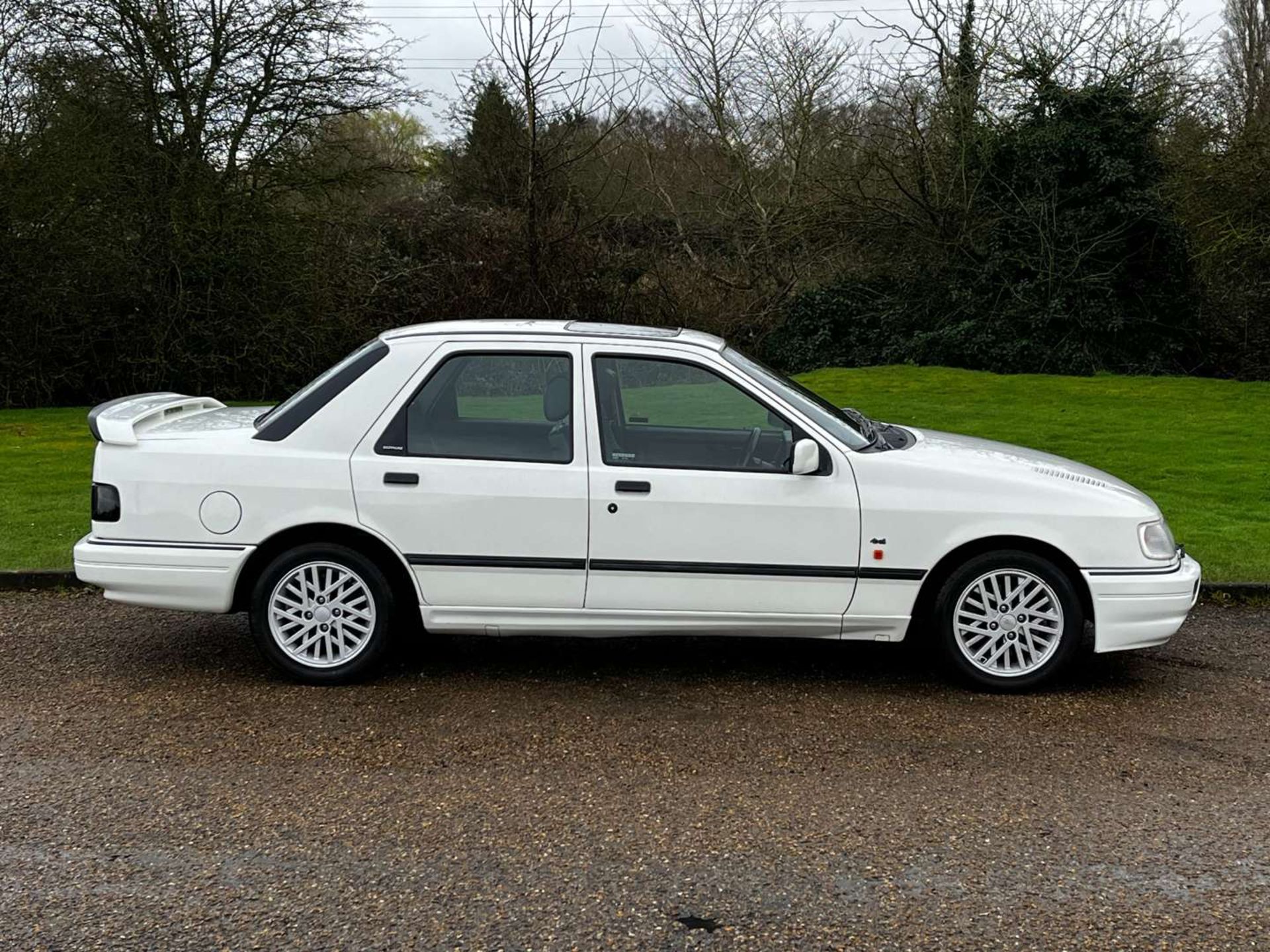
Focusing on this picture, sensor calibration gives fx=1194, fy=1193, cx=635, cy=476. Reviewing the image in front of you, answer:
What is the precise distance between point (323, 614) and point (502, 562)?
36.2 inches

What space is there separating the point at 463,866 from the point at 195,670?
9.23 ft

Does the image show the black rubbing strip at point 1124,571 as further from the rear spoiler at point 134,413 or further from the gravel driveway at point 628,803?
the rear spoiler at point 134,413

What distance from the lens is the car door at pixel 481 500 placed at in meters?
5.67

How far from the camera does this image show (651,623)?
5723 millimetres

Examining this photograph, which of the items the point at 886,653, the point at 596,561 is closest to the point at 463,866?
the point at 596,561

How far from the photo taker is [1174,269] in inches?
1023

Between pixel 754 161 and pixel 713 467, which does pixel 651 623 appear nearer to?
pixel 713 467

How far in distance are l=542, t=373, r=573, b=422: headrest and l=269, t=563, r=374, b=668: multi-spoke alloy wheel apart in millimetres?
1227

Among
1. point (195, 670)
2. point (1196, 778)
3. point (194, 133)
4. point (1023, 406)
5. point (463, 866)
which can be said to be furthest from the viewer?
point (194, 133)

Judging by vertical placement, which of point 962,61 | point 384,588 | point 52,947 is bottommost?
point 52,947

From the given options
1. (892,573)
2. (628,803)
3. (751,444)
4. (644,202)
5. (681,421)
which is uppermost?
(644,202)

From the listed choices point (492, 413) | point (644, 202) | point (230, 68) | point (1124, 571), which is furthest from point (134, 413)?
point (644, 202)

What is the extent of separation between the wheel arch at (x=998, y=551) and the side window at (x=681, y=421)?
902mm

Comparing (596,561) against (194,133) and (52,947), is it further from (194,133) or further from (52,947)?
(194,133)
